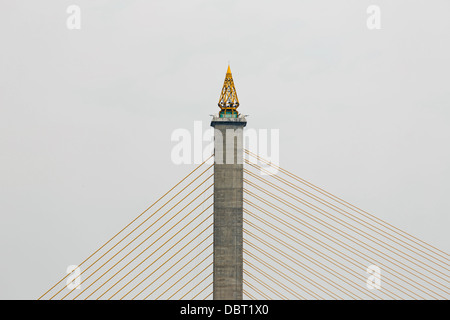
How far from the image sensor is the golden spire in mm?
51781

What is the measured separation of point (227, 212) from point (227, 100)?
8892 millimetres

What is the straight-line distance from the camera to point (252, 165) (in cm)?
5134

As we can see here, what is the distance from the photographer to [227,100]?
52.1m

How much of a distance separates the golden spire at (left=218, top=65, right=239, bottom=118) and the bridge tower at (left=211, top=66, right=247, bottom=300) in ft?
2.25

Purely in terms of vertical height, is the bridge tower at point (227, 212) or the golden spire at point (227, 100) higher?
the golden spire at point (227, 100)

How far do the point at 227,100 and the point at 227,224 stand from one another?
9.81m

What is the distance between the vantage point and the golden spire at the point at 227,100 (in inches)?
2039

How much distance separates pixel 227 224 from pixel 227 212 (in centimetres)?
92

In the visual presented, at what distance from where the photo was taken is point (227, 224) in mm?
50500
